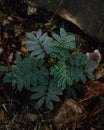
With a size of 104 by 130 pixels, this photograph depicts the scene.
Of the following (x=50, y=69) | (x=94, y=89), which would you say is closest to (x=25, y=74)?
(x=50, y=69)

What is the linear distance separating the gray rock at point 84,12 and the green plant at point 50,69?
1.38ft

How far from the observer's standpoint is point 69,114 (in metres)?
2.55

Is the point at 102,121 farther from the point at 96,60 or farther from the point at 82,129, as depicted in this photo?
the point at 96,60

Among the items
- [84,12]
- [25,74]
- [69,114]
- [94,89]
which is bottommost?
[69,114]

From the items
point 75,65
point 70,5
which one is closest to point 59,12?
point 70,5

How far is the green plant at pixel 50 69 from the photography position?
237 centimetres

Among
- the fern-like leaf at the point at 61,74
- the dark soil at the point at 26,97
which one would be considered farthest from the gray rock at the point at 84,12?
the fern-like leaf at the point at 61,74

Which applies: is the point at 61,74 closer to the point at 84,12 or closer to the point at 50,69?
the point at 50,69

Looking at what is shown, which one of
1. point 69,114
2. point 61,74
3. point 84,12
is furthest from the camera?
point 84,12

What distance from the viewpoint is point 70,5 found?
2.83 m

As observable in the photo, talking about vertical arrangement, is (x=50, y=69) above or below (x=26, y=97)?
above

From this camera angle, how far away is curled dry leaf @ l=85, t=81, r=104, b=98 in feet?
8.65

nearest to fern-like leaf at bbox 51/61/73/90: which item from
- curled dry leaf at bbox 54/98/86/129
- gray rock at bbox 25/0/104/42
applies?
curled dry leaf at bbox 54/98/86/129

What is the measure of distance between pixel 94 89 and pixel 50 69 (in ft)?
1.41
